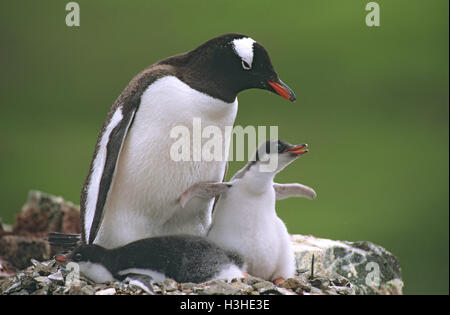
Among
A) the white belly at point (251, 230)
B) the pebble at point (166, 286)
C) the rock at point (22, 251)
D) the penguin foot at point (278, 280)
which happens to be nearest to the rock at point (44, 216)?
the rock at point (22, 251)

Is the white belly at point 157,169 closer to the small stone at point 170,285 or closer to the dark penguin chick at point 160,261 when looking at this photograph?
the dark penguin chick at point 160,261

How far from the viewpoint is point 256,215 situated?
1874mm

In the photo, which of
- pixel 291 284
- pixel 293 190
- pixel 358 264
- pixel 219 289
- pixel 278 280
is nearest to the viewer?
pixel 219 289

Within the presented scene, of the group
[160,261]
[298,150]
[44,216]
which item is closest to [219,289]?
[160,261]

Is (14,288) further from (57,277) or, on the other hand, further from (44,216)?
(44,216)

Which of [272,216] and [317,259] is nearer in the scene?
[272,216]

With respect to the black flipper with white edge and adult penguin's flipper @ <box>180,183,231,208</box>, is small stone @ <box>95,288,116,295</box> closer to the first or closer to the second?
adult penguin's flipper @ <box>180,183,231,208</box>

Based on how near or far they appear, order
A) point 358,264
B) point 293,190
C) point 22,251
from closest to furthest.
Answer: point 293,190
point 358,264
point 22,251

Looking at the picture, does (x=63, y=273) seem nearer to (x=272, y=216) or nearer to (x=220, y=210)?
(x=220, y=210)

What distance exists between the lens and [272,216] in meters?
1.93

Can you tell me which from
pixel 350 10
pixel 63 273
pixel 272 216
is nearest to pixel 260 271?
pixel 272 216

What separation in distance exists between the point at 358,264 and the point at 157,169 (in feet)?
3.17

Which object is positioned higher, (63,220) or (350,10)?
(350,10)
